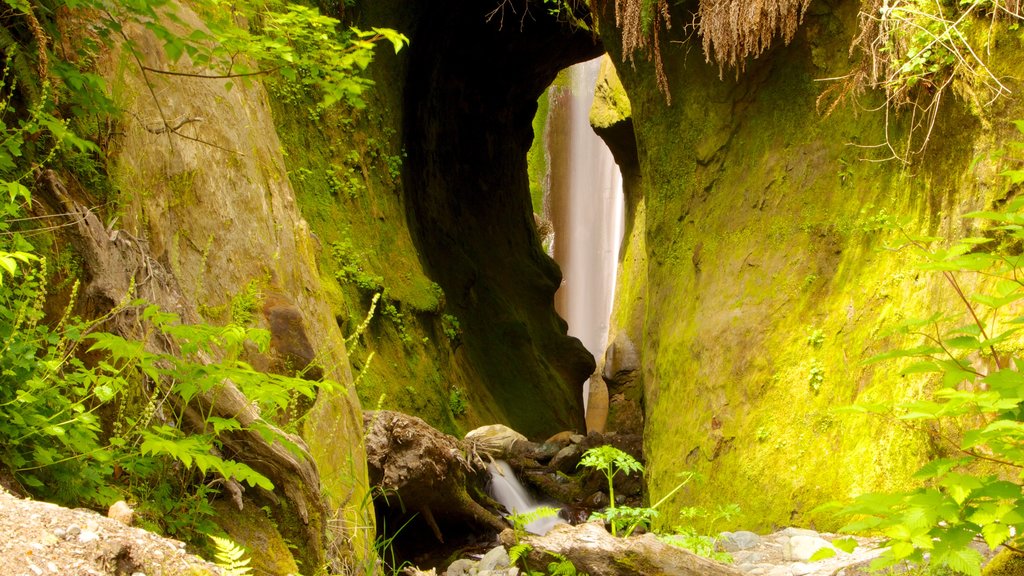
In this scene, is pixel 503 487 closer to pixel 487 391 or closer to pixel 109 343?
pixel 487 391

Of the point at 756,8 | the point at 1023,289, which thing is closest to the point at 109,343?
the point at 1023,289

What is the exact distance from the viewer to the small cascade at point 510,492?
9.09 m

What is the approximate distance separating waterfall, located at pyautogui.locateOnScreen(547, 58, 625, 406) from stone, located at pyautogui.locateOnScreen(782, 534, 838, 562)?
2085cm

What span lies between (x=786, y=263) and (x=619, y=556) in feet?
13.5

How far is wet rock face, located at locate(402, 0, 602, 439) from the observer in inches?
528

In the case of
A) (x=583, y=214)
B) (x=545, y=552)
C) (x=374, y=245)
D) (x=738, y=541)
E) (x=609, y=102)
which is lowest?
(x=738, y=541)

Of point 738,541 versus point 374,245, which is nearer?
point 738,541

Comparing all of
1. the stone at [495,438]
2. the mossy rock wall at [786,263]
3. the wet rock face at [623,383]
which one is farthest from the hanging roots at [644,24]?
the wet rock face at [623,383]

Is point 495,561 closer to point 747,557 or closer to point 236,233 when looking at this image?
point 747,557

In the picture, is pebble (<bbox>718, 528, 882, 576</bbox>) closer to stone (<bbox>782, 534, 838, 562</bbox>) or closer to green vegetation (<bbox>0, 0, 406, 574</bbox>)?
stone (<bbox>782, 534, 838, 562</bbox>)

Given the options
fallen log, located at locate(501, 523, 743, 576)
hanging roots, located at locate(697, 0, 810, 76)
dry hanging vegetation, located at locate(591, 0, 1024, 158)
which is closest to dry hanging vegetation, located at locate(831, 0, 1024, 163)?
dry hanging vegetation, located at locate(591, 0, 1024, 158)

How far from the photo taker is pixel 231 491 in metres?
2.91

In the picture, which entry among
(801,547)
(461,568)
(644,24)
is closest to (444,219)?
(644,24)

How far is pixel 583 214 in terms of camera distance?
88.5 ft
